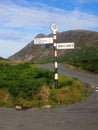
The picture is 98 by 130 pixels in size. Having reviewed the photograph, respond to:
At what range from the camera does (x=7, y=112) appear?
13.5 m

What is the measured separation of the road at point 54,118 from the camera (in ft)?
35.0

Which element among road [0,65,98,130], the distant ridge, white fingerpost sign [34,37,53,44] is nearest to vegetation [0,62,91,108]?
road [0,65,98,130]

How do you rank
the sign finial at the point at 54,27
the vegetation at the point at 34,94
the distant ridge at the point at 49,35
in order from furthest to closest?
1. the distant ridge at the point at 49,35
2. the sign finial at the point at 54,27
3. the vegetation at the point at 34,94

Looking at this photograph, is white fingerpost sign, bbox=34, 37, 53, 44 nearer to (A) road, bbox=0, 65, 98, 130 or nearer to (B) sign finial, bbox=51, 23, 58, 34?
(B) sign finial, bbox=51, 23, 58, 34

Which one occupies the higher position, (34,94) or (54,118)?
(34,94)

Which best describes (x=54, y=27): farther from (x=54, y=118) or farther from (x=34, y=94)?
(x=54, y=118)

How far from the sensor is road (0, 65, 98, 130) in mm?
10654

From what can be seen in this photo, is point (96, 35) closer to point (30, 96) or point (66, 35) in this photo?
point (66, 35)

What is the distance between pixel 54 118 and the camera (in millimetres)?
11977

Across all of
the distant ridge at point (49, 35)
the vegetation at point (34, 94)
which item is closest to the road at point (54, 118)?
the vegetation at point (34, 94)

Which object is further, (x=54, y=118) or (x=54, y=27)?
(x=54, y=27)

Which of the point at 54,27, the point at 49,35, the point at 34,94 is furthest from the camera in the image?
the point at 49,35

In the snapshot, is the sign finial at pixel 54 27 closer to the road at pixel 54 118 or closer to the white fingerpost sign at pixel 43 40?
the white fingerpost sign at pixel 43 40

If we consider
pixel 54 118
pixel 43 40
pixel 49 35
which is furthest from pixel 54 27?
pixel 49 35
